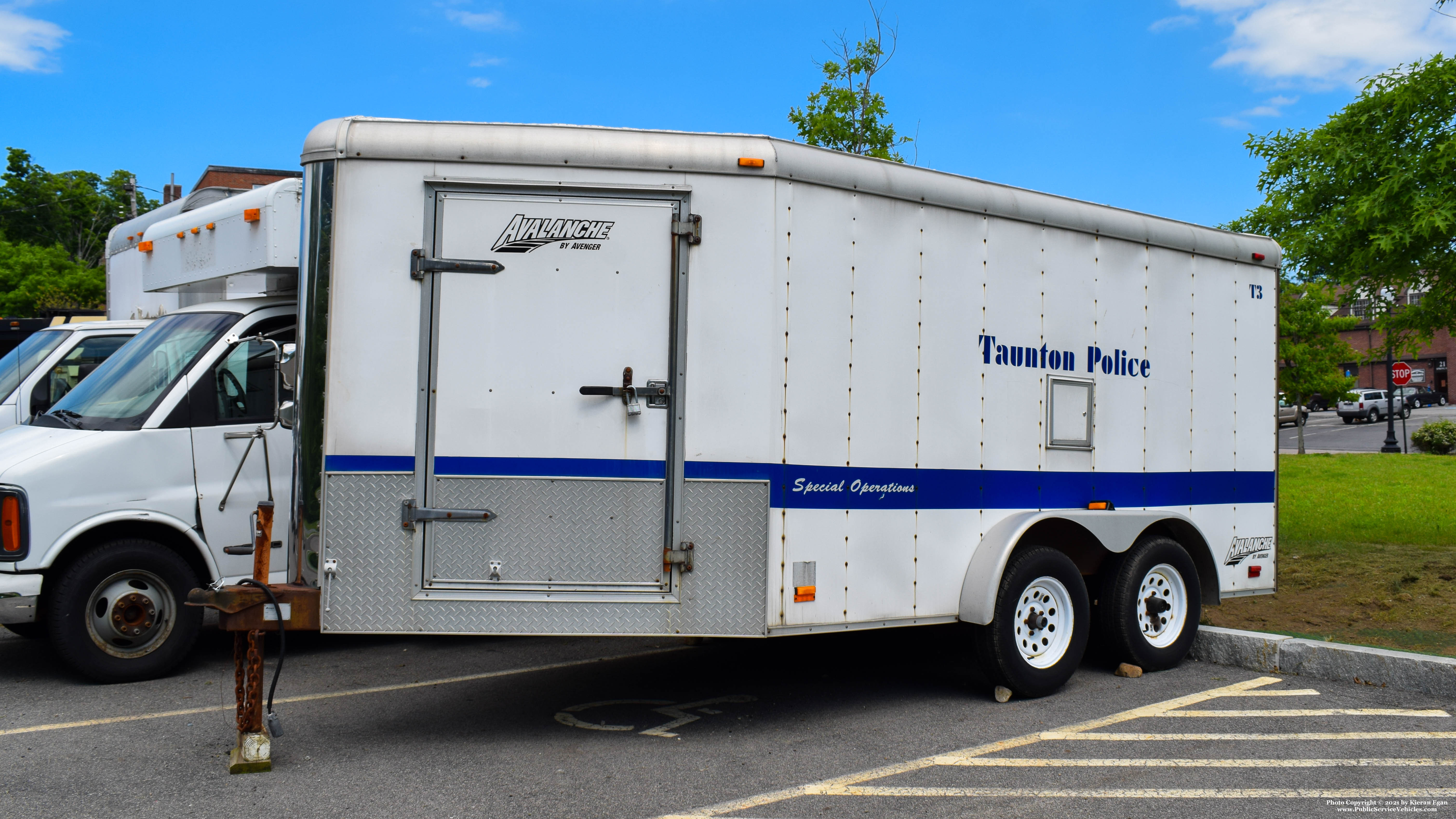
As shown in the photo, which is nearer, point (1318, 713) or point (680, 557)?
point (680, 557)

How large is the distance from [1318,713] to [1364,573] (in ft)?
14.3

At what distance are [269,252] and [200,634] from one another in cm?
322

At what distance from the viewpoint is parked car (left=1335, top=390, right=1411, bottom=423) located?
49.1 m

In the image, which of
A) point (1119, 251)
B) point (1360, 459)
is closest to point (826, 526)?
point (1119, 251)

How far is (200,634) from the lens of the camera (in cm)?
761

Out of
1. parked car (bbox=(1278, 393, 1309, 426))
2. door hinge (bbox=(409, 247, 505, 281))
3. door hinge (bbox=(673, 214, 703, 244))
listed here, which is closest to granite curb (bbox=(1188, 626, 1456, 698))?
door hinge (bbox=(673, 214, 703, 244))

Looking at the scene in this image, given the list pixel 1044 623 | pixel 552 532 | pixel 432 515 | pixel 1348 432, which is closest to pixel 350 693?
pixel 432 515

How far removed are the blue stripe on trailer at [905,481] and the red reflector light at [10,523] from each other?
2427 millimetres

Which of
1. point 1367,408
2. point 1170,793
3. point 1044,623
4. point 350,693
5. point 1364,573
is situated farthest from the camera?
point 1367,408

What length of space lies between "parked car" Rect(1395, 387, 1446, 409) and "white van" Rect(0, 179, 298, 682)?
5809 centimetres

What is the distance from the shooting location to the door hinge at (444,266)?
5.00m

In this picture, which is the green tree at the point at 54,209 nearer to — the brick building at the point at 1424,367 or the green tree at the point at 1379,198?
the green tree at the point at 1379,198

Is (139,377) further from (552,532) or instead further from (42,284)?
(42,284)

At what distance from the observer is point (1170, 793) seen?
15.2ft
